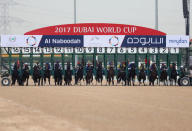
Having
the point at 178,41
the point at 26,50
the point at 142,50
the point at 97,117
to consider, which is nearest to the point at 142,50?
the point at 142,50

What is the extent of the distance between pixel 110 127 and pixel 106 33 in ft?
54.9

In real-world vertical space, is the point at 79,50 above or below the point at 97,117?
above

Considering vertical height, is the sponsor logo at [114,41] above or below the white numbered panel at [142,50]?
above

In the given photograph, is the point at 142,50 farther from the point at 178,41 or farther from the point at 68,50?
the point at 68,50

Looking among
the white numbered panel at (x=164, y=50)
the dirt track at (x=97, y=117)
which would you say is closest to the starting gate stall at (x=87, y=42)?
the white numbered panel at (x=164, y=50)

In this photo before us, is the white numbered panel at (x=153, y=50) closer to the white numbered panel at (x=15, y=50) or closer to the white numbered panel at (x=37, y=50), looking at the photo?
the white numbered panel at (x=37, y=50)

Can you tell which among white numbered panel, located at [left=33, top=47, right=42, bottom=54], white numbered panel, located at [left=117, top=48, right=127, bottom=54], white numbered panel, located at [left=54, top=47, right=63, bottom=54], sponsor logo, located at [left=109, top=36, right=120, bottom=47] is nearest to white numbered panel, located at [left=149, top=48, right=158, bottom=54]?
white numbered panel, located at [left=117, top=48, right=127, bottom=54]

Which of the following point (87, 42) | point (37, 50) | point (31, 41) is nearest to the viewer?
point (31, 41)

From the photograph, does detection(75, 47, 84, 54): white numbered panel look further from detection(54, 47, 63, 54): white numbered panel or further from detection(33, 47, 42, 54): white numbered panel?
detection(33, 47, 42, 54): white numbered panel

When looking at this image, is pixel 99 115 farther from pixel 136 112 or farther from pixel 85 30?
pixel 85 30

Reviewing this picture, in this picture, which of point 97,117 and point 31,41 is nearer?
point 97,117

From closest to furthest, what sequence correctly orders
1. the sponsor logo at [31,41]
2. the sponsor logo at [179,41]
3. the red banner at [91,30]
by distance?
the sponsor logo at [31,41], the sponsor logo at [179,41], the red banner at [91,30]

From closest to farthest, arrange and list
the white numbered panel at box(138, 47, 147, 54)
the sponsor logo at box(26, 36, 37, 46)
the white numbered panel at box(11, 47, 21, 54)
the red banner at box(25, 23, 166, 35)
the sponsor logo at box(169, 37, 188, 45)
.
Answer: the sponsor logo at box(26, 36, 37, 46) < the white numbered panel at box(11, 47, 21, 54) < the sponsor logo at box(169, 37, 188, 45) < the red banner at box(25, 23, 166, 35) < the white numbered panel at box(138, 47, 147, 54)

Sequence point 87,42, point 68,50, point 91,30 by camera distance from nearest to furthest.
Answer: point 87,42, point 68,50, point 91,30
